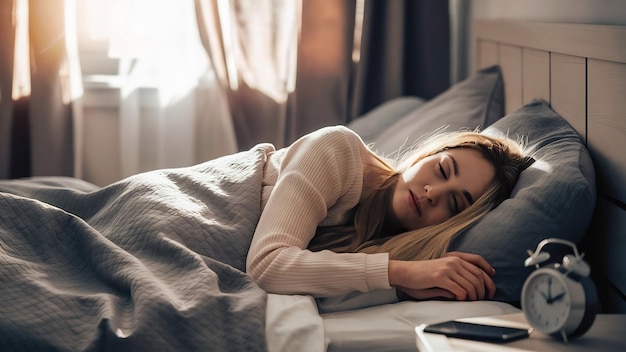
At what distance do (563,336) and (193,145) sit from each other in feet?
7.45

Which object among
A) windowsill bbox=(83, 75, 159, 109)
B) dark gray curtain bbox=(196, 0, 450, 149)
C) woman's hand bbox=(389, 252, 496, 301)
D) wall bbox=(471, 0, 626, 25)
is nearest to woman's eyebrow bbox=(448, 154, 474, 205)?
woman's hand bbox=(389, 252, 496, 301)

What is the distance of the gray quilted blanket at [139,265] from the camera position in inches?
48.1

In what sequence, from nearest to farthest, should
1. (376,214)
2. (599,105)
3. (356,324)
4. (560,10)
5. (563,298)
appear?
1. (563,298)
2. (356,324)
3. (599,105)
4. (376,214)
5. (560,10)

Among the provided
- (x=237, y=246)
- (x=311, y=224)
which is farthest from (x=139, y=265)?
(x=311, y=224)

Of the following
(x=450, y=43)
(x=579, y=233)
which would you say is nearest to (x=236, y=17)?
(x=450, y=43)

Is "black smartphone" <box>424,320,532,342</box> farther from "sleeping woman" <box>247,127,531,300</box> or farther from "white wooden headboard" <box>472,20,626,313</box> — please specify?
"white wooden headboard" <box>472,20,626,313</box>

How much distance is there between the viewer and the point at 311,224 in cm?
150

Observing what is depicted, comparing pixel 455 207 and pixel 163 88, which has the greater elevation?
pixel 163 88

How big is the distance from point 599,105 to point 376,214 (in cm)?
46

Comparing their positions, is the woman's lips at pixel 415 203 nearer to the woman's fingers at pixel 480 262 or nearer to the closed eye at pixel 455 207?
the closed eye at pixel 455 207

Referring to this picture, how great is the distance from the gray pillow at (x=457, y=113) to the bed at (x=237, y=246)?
294 millimetres

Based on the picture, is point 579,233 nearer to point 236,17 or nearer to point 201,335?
point 201,335

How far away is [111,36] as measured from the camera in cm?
300

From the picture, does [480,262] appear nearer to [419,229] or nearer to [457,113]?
[419,229]
